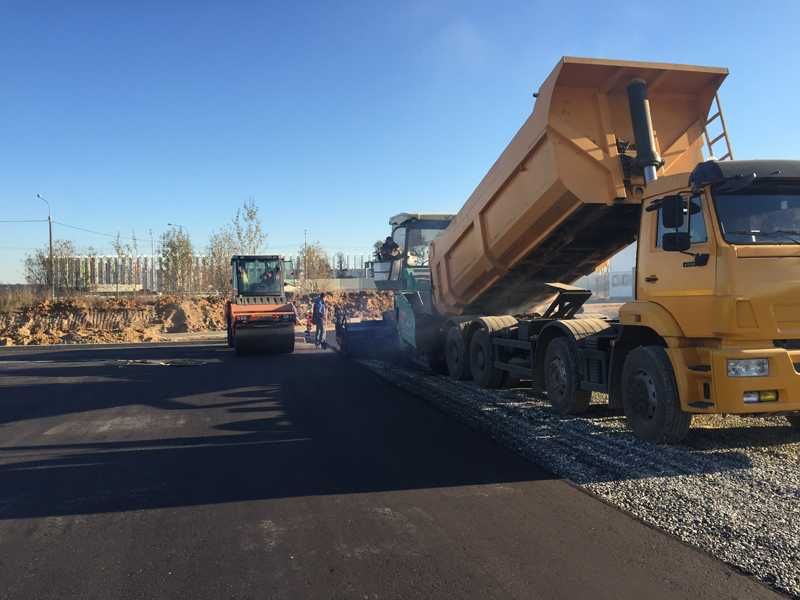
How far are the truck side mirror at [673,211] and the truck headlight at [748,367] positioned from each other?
1.39 m

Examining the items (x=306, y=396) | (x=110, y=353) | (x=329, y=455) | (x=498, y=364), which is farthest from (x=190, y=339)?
(x=329, y=455)

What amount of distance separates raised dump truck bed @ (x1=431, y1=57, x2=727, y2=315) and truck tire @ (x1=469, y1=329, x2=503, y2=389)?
150 centimetres

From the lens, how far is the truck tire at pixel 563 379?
7.54 meters

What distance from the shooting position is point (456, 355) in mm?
11250

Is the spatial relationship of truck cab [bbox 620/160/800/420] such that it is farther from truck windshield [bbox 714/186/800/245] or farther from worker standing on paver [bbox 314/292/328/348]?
worker standing on paver [bbox 314/292/328/348]

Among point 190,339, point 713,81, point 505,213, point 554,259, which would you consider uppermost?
point 713,81

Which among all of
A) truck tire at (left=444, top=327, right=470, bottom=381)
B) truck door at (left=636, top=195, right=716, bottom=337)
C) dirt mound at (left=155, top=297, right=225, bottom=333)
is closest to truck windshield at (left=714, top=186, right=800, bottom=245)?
truck door at (left=636, top=195, right=716, bottom=337)

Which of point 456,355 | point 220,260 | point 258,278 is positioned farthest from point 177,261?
point 456,355

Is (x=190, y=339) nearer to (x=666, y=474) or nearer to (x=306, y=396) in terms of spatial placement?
(x=306, y=396)

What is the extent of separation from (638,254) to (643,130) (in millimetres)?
1486

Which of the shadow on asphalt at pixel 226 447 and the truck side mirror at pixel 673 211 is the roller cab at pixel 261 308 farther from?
the truck side mirror at pixel 673 211

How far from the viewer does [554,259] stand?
9.16 m

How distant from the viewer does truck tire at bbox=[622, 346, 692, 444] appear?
19.2ft

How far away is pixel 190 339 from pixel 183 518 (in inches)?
981
